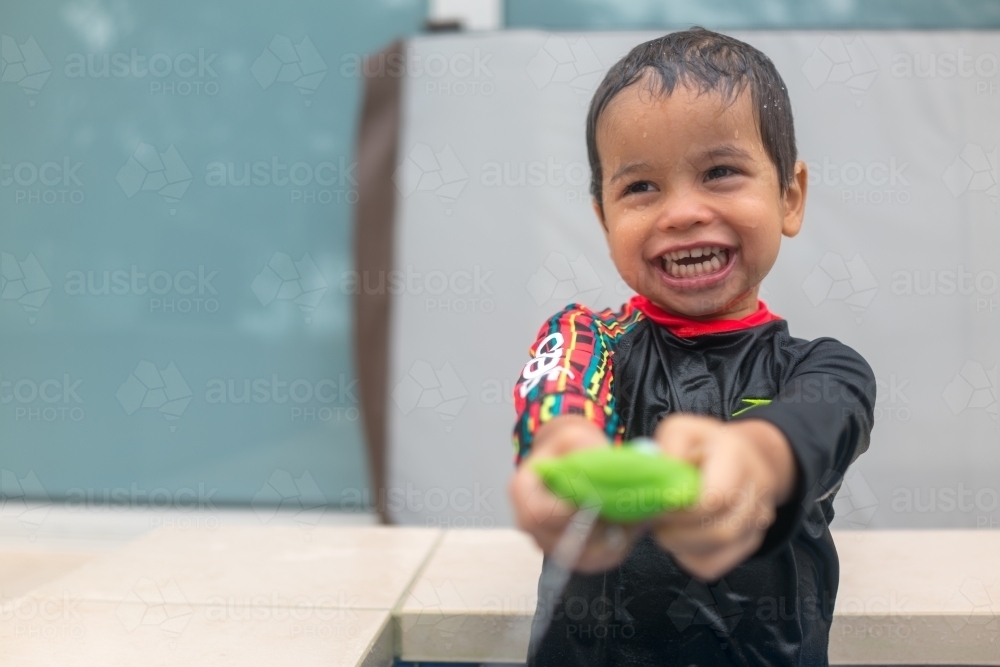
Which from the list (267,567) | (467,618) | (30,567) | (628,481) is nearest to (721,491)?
(628,481)

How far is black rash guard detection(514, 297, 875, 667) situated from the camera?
0.74m

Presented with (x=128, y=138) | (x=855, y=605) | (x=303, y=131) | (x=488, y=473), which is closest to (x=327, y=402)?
(x=488, y=473)

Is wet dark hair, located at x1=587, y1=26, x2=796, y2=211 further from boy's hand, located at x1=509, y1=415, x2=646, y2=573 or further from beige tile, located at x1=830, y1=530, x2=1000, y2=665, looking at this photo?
beige tile, located at x1=830, y1=530, x2=1000, y2=665

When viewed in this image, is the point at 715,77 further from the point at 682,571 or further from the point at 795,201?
the point at 682,571

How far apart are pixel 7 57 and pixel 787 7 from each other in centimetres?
162

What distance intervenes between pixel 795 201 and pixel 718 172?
0.45 ft

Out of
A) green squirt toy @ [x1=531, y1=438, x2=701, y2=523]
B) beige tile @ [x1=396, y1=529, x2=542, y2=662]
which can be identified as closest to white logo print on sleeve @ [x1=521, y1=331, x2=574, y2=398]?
green squirt toy @ [x1=531, y1=438, x2=701, y2=523]

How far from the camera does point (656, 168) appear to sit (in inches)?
28.7

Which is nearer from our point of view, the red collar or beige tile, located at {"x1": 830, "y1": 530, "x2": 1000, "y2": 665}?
the red collar

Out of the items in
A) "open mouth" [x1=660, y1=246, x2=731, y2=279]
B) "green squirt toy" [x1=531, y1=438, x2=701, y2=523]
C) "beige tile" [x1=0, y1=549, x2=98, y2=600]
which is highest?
"open mouth" [x1=660, y1=246, x2=731, y2=279]

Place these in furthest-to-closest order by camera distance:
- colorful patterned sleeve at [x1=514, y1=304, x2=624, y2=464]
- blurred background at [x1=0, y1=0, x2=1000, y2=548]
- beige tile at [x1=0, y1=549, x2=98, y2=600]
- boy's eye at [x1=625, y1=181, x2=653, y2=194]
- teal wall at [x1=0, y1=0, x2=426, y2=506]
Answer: teal wall at [x1=0, y1=0, x2=426, y2=506], blurred background at [x1=0, y1=0, x2=1000, y2=548], beige tile at [x1=0, y1=549, x2=98, y2=600], boy's eye at [x1=625, y1=181, x2=653, y2=194], colorful patterned sleeve at [x1=514, y1=304, x2=624, y2=464]

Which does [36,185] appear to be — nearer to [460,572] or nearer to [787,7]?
[460,572]

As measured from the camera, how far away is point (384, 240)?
160 cm

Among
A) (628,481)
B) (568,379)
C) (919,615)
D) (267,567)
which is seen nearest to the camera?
(628,481)
